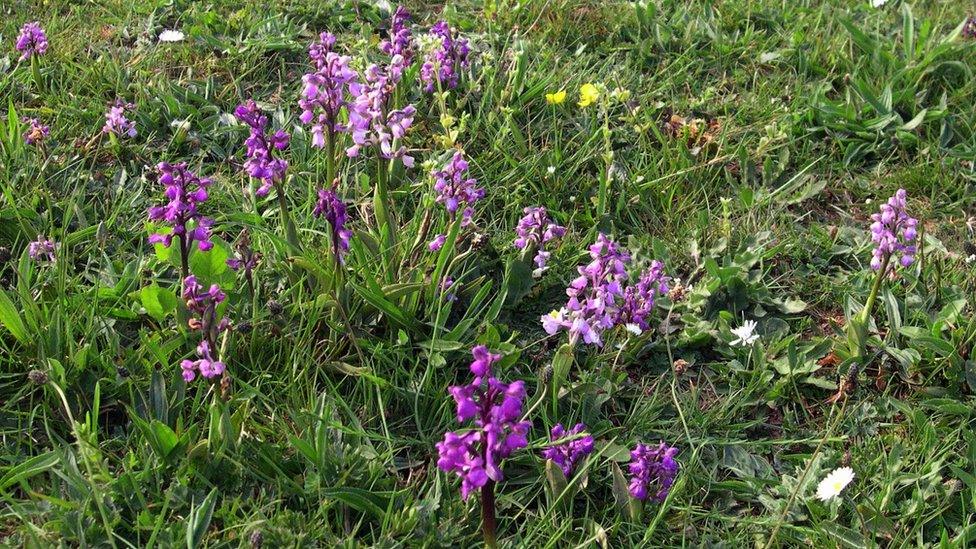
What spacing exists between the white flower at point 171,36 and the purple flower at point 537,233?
1.86 meters

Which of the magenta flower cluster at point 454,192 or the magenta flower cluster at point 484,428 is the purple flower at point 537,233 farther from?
the magenta flower cluster at point 484,428

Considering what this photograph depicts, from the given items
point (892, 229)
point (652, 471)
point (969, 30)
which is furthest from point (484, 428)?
point (969, 30)

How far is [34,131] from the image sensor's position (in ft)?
10.3

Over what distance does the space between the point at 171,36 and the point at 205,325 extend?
204cm

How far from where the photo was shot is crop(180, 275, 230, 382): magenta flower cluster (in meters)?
2.23

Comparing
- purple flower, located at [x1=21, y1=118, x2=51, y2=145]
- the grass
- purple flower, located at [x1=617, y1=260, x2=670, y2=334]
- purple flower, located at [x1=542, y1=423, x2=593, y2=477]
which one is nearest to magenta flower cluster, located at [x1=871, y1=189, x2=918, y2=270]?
the grass

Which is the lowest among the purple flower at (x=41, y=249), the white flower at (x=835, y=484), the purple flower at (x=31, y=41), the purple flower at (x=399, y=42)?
the white flower at (x=835, y=484)

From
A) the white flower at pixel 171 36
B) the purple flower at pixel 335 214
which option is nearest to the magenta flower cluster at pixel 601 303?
the purple flower at pixel 335 214

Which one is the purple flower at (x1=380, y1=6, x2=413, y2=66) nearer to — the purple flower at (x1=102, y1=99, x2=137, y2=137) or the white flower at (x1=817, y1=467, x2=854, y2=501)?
the purple flower at (x1=102, y1=99, x2=137, y2=137)

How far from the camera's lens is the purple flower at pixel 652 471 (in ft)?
7.47

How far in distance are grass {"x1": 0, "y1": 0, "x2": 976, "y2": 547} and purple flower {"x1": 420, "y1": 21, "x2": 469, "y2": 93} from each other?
0.08 metres

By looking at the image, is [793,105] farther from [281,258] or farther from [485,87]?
[281,258]

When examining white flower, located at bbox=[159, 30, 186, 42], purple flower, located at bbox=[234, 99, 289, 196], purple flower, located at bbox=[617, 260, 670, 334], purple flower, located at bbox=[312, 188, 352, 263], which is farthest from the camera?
white flower, located at bbox=[159, 30, 186, 42]

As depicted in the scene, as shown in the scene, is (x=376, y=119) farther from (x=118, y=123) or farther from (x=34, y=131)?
(x=34, y=131)
